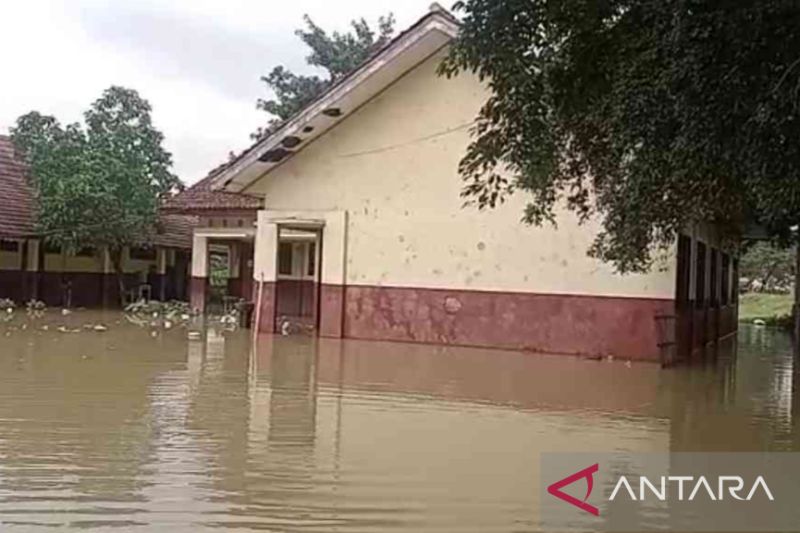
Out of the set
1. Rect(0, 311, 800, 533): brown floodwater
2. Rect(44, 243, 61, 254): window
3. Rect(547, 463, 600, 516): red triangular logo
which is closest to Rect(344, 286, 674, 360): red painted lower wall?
Rect(0, 311, 800, 533): brown floodwater

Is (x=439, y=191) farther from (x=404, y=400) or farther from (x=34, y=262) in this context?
(x=34, y=262)

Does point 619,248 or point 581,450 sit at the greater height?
point 619,248

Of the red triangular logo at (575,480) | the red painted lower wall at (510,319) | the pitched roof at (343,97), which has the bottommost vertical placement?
the red triangular logo at (575,480)

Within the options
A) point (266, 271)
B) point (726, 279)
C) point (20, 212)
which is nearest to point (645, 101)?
point (266, 271)

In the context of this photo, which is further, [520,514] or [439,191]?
[439,191]

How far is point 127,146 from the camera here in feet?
93.1

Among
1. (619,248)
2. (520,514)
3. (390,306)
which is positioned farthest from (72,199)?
(520,514)

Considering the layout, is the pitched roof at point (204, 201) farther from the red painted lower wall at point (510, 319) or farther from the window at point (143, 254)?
the red painted lower wall at point (510, 319)

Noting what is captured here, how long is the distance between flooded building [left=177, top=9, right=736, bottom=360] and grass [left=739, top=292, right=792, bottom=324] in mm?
20893

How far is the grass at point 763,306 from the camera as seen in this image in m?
40.1

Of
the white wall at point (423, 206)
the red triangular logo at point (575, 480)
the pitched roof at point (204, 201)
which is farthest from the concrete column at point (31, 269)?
the red triangular logo at point (575, 480)

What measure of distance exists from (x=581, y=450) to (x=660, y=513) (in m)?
2.14

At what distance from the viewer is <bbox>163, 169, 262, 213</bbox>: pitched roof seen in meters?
25.1

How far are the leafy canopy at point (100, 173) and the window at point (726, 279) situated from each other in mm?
15912
